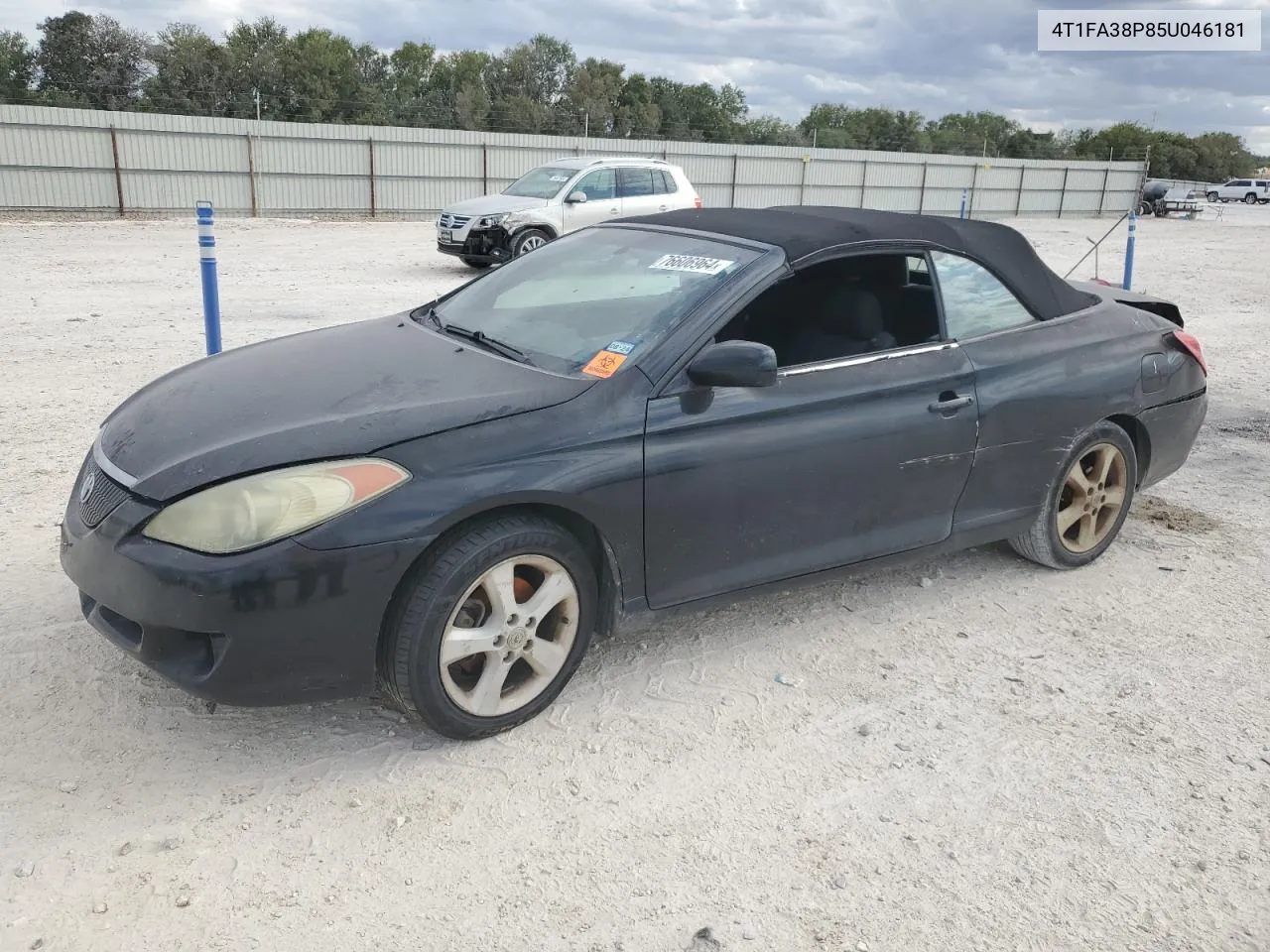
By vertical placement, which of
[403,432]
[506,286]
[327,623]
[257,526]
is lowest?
[327,623]

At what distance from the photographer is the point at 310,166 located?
2716 centimetres

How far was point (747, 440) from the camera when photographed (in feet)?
11.5

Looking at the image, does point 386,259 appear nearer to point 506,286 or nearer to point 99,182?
point 99,182

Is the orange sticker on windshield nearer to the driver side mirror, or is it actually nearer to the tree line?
the driver side mirror

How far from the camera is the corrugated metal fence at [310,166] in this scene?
23.9 meters

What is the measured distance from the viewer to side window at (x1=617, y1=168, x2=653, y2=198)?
54.0 feet

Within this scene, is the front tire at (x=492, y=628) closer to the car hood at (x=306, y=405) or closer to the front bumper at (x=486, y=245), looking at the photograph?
the car hood at (x=306, y=405)

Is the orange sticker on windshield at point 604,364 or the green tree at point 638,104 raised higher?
the green tree at point 638,104

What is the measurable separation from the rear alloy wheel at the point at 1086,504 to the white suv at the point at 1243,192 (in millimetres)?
64954

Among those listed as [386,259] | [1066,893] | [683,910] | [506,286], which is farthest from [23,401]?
[386,259]

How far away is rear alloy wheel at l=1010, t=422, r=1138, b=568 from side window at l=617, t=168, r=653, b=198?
1271 cm

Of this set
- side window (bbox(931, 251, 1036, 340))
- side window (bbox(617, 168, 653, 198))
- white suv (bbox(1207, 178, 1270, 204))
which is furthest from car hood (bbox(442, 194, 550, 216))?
white suv (bbox(1207, 178, 1270, 204))

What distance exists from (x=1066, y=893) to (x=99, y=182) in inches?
1057

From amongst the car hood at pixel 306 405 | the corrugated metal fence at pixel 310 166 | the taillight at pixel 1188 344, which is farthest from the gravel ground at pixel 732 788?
the corrugated metal fence at pixel 310 166
